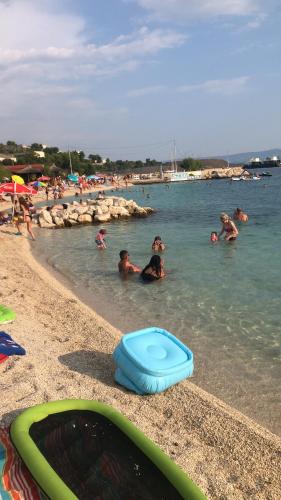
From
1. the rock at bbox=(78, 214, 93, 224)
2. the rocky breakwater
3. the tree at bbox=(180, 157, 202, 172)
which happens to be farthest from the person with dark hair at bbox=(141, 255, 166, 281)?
the tree at bbox=(180, 157, 202, 172)

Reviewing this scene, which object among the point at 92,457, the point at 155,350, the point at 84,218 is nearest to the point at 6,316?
the point at 155,350

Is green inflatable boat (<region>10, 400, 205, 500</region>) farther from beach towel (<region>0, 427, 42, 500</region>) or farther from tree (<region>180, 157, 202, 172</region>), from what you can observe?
tree (<region>180, 157, 202, 172</region>)

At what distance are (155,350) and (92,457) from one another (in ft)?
6.34

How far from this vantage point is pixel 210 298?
30.2ft

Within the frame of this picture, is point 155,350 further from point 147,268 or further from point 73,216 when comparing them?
point 73,216

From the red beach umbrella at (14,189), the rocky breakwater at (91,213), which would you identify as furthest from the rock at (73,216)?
the red beach umbrella at (14,189)

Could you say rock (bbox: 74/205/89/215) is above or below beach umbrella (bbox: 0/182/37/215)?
below

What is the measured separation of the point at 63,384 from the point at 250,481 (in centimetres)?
243

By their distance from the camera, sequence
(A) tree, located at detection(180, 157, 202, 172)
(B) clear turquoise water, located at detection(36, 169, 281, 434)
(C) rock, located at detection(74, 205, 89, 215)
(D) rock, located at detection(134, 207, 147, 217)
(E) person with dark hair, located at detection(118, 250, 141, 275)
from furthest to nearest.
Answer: (A) tree, located at detection(180, 157, 202, 172)
(D) rock, located at detection(134, 207, 147, 217)
(C) rock, located at detection(74, 205, 89, 215)
(E) person with dark hair, located at detection(118, 250, 141, 275)
(B) clear turquoise water, located at detection(36, 169, 281, 434)

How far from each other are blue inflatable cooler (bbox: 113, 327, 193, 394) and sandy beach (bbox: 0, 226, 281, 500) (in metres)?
0.16

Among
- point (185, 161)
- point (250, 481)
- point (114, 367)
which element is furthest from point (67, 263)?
point (185, 161)

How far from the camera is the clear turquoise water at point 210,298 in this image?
5.73 metres

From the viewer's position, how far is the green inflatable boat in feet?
10.1

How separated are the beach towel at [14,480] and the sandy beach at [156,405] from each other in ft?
2.26
